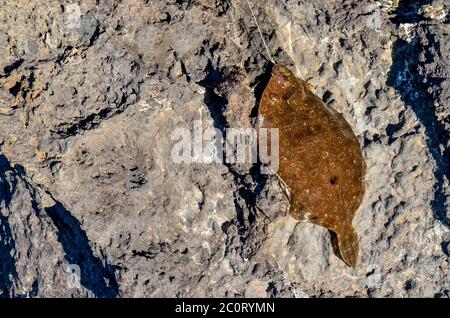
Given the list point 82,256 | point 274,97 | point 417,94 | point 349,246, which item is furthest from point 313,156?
point 82,256

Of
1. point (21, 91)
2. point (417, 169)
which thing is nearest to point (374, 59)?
point (417, 169)

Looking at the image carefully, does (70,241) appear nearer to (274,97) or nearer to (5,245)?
(5,245)

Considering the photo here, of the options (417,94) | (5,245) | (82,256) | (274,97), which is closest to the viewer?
(274,97)

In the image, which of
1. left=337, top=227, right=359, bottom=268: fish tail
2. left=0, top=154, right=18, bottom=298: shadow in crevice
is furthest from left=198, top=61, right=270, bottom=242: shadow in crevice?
left=0, top=154, right=18, bottom=298: shadow in crevice

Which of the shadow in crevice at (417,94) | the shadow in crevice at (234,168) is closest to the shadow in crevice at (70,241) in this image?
the shadow in crevice at (234,168)

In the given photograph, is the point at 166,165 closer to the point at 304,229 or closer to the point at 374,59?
the point at 304,229

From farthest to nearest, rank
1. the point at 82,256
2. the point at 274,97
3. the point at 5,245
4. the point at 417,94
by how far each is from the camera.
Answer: the point at 5,245 < the point at 82,256 < the point at 417,94 < the point at 274,97

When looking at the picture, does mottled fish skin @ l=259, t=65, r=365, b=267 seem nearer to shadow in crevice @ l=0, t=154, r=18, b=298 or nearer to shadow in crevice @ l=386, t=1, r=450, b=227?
shadow in crevice @ l=386, t=1, r=450, b=227
